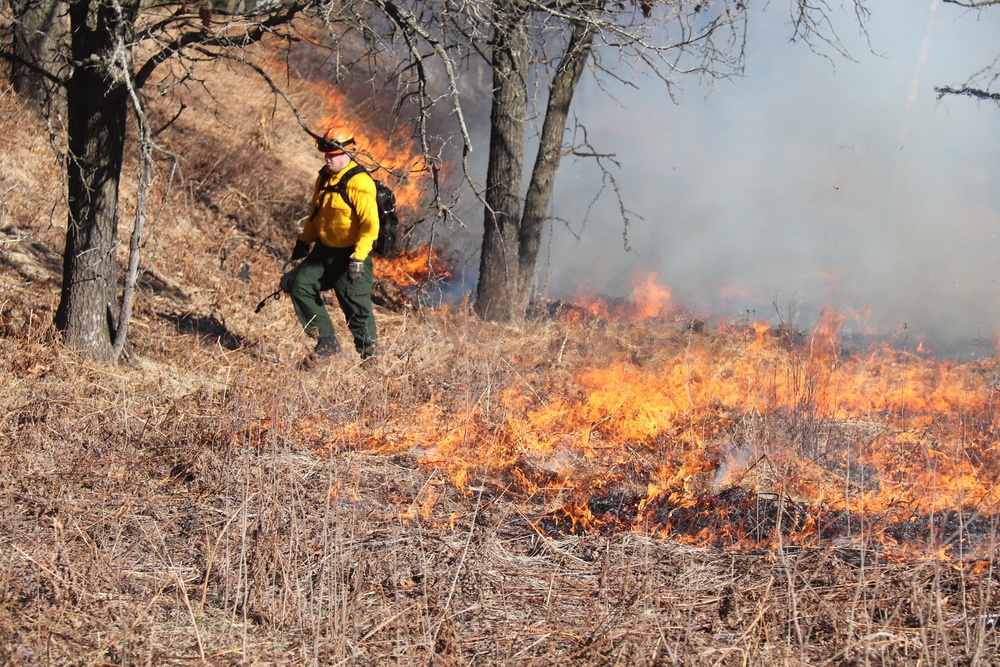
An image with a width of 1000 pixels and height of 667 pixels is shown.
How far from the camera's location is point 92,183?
6.14 metres

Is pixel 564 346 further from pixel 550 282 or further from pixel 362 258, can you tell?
pixel 550 282

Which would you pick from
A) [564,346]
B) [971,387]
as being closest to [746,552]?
[564,346]

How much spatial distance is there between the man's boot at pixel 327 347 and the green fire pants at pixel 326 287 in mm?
40

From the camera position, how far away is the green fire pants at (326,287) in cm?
671

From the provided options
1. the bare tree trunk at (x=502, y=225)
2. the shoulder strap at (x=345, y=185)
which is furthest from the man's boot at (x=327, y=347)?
the bare tree trunk at (x=502, y=225)

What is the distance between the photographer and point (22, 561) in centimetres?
363

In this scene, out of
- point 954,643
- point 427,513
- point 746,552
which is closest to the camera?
point 954,643

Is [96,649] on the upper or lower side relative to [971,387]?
lower

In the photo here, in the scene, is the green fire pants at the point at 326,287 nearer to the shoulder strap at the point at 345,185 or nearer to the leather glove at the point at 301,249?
the leather glove at the point at 301,249

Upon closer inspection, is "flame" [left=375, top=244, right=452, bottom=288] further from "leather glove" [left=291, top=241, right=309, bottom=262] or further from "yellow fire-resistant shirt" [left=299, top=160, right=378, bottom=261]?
"yellow fire-resistant shirt" [left=299, top=160, right=378, bottom=261]

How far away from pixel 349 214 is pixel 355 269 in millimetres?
408

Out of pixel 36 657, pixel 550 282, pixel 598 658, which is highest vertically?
pixel 550 282

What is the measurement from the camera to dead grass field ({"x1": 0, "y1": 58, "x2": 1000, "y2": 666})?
3260mm

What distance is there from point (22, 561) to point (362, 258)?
11.1ft
